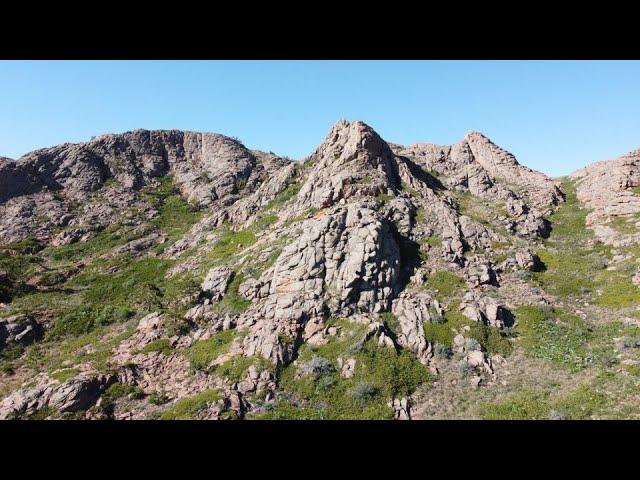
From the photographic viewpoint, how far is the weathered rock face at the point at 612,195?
37.2 meters

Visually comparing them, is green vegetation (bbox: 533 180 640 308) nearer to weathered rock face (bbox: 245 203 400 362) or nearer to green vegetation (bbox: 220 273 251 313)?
weathered rock face (bbox: 245 203 400 362)

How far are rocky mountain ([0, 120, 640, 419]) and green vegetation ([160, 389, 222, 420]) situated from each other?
14cm

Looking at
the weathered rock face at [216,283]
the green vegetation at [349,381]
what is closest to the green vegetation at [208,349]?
the weathered rock face at [216,283]

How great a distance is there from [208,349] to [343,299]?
417 inches

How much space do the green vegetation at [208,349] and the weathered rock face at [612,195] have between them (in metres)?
38.8

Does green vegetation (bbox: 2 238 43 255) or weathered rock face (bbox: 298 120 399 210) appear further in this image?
green vegetation (bbox: 2 238 43 255)

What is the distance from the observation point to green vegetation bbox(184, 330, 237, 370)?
23.9m

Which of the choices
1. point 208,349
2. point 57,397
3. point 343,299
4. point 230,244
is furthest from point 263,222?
point 57,397

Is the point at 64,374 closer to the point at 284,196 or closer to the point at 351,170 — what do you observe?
the point at 284,196

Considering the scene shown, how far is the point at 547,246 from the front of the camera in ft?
124

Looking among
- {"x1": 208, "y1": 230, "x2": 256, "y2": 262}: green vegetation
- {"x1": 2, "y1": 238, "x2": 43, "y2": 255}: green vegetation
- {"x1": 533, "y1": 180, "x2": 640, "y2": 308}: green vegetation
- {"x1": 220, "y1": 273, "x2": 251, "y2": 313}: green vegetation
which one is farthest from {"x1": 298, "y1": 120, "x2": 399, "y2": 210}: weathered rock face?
{"x1": 2, "y1": 238, "x2": 43, "y2": 255}: green vegetation
